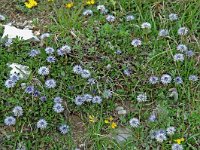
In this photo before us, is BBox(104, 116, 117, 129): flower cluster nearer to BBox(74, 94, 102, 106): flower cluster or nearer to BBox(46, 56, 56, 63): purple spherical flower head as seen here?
BBox(74, 94, 102, 106): flower cluster

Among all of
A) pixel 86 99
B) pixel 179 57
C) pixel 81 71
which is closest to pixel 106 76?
pixel 81 71

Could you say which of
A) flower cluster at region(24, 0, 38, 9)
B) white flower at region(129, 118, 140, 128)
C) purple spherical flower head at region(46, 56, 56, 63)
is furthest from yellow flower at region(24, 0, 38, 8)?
white flower at region(129, 118, 140, 128)

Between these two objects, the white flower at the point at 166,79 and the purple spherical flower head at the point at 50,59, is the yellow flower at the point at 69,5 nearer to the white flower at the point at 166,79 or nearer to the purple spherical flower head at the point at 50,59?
the purple spherical flower head at the point at 50,59

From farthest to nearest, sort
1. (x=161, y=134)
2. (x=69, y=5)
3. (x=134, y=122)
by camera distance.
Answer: (x=69, y=5) < (x=134, y=122) < (x=161, y=134)

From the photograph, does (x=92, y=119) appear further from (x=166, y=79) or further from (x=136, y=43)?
(x=136, y=43)

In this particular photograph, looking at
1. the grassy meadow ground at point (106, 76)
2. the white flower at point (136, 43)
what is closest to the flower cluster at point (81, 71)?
the grassy meadow ground at point (106, 76)

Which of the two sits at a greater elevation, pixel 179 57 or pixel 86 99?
pixel 179 57

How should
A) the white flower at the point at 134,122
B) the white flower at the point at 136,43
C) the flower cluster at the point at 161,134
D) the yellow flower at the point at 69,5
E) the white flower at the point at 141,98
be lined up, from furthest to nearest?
the yellow flower at the point at 69,5 < the white flower at the point at 136,43 < the white flower at the point at 141,98 < the white flower at the point at 134,122 < the flower cluster at the point at 161,134

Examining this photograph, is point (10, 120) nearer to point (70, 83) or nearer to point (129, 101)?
point (70, 83)
